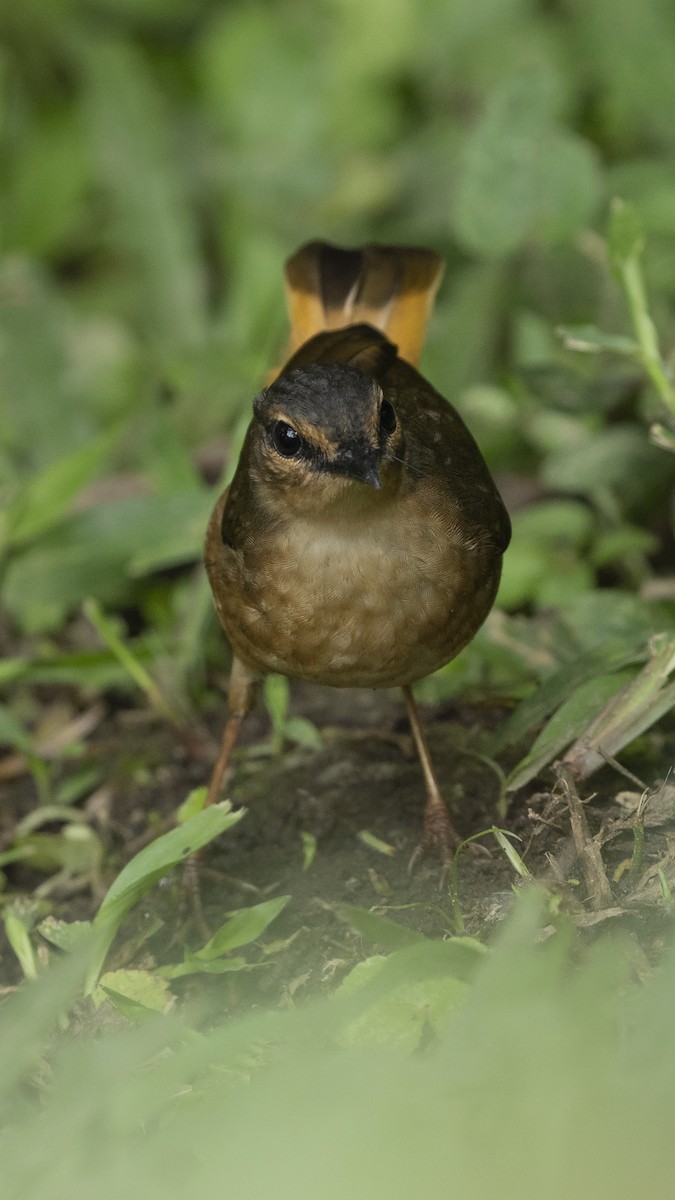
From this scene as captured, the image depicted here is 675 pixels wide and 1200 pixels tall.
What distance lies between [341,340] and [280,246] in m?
2.93

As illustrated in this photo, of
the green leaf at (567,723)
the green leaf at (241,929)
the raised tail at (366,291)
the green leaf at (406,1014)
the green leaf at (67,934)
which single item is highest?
the raised tail at (366,291)

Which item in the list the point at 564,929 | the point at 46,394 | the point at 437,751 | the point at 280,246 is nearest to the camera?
the point at 564,929

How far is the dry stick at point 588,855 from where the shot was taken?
2906 millimetres

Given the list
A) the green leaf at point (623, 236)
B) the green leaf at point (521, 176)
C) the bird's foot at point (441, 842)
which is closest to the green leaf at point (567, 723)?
the bird's foot at point (441, 842)

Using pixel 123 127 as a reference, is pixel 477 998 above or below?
below

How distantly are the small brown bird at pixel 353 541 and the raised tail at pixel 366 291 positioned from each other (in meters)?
0.76

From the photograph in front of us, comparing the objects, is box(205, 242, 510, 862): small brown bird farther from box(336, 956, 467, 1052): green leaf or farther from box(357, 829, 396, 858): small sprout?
box(336, 956, 467, 1052): green leaf

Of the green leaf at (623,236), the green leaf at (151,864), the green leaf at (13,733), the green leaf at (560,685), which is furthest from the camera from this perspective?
the green leaf at (13,733)

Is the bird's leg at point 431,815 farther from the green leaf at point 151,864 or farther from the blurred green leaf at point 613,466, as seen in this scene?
the blurred green leaf at point 613,466

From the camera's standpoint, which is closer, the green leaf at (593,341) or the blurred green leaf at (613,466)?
the green leaf at (593,341)

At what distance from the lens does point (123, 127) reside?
7297 millimetres

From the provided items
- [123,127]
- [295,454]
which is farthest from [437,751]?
[123,127]

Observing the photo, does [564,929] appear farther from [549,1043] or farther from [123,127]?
[123,127]

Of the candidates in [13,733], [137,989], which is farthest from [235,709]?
[137,989]
